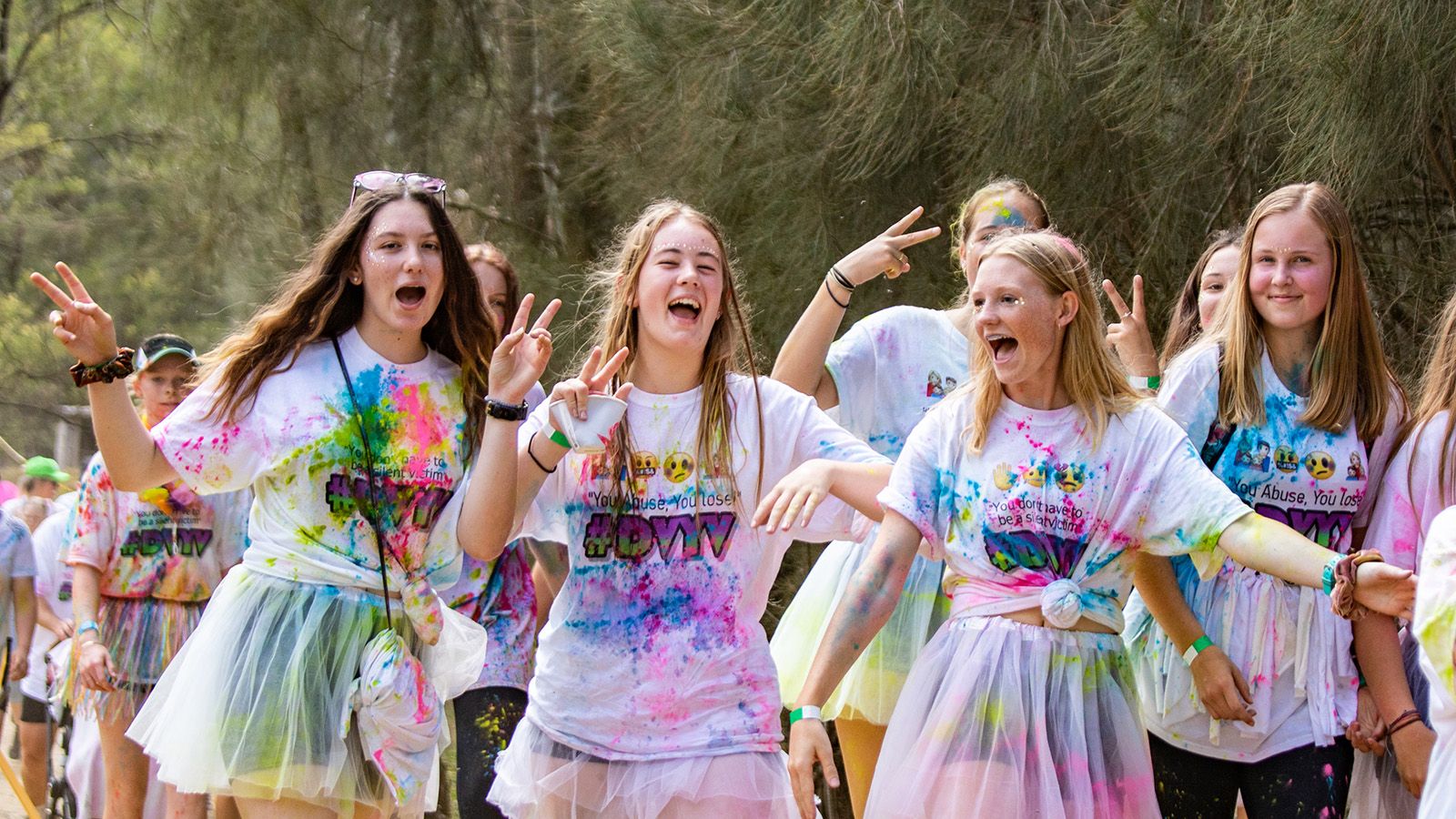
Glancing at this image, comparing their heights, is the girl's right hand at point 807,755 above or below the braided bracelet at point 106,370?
below

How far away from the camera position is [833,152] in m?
5.72

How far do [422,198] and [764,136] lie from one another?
2126 mm

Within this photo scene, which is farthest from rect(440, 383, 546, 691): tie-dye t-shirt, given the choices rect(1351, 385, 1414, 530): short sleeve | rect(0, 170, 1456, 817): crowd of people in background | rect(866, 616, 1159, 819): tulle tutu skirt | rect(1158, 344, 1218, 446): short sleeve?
rect(1351, 385, 1414, 530): short sleeve

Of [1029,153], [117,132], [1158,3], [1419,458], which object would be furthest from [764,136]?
[117,132]

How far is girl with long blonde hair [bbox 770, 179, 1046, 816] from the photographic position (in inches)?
163

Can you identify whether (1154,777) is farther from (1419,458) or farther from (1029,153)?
(1029,153)

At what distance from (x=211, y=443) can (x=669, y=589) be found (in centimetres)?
111

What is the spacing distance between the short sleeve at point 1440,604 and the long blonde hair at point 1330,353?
49.8 inches

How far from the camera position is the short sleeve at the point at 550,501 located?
363 cm

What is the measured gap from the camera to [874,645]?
415cm

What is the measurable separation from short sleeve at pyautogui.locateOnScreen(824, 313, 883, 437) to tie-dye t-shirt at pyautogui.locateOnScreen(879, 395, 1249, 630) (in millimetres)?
1022

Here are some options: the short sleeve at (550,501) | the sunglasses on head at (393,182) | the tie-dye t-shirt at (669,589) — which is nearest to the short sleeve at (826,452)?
the tie-dye t-shirt at (669,589)

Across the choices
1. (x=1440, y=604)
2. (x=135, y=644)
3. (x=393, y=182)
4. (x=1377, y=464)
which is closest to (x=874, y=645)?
(x=1377, y=464)

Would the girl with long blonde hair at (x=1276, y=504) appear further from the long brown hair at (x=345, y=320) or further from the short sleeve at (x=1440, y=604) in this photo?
the long brown hair at (x=345, y=320)
